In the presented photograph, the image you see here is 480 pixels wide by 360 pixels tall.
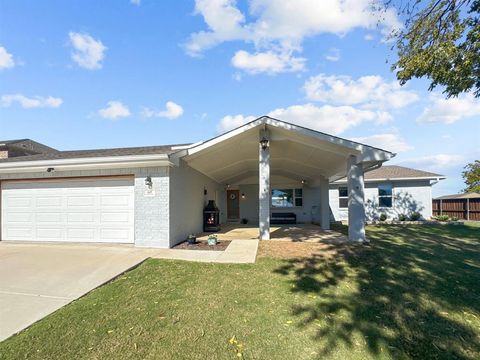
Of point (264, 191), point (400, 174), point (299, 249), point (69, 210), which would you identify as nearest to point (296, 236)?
point (299, 249)

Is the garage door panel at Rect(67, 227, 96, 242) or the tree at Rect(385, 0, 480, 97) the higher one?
the tree at Rect(385, 0, 480, 97)

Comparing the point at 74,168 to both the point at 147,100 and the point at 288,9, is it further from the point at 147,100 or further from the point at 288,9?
the point at 288,9

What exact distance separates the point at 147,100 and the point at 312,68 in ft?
25.2

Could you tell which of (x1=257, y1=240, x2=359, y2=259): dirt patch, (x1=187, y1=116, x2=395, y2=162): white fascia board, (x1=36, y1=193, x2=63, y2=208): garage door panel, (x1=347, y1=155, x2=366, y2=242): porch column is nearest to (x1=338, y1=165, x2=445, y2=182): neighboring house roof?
(x1=347, y1=155, x2=366, y2=242): porch column

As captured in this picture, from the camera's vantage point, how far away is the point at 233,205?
16859 mm

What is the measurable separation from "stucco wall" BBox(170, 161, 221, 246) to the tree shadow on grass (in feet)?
13.3

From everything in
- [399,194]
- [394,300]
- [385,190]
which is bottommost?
[394,300]

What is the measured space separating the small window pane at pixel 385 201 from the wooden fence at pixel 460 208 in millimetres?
6720

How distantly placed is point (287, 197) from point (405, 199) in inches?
302

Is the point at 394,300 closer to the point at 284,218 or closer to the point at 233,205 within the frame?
the point at 284,218

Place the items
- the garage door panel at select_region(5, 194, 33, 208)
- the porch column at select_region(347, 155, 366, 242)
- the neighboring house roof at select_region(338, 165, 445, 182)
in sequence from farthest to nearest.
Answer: the neighboring house roof at select_region(338, 165, 445, 182) → the garage door panel at select_region(5, 194, 33, 208) → the porch column at select_region(347, 155, 366, 242)

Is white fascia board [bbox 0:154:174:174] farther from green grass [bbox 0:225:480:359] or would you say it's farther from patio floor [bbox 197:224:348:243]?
patio floor [bbox 197:224:348:243]

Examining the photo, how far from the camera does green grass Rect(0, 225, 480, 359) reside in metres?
2.86

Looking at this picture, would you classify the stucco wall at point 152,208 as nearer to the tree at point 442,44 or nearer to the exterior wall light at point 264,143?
the exterior wall light at point 264,143
